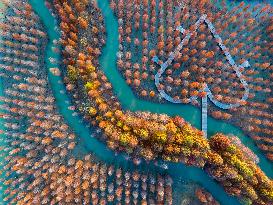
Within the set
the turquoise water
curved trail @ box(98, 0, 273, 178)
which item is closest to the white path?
curved trail @ box(98, 0, 273, 178)

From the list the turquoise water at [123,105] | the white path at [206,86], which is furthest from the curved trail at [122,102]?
the white path at [206,86]

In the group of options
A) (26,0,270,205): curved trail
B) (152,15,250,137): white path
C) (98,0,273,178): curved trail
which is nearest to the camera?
(26,0,270,205): curved trail

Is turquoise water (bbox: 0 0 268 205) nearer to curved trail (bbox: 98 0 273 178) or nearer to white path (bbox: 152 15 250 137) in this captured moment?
curved trail (bbox: 98 0 273 178)

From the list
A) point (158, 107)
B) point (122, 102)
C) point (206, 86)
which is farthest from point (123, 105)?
point (206, 86)

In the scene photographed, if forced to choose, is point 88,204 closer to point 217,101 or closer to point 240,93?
point 217,101

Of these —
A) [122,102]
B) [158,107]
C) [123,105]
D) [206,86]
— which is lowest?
[123,105]

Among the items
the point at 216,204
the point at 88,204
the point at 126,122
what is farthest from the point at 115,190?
the point at 216,204

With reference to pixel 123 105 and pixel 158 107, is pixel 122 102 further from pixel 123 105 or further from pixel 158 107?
pixel 158 107

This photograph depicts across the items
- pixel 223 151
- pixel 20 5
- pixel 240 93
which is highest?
pixel 20 5
